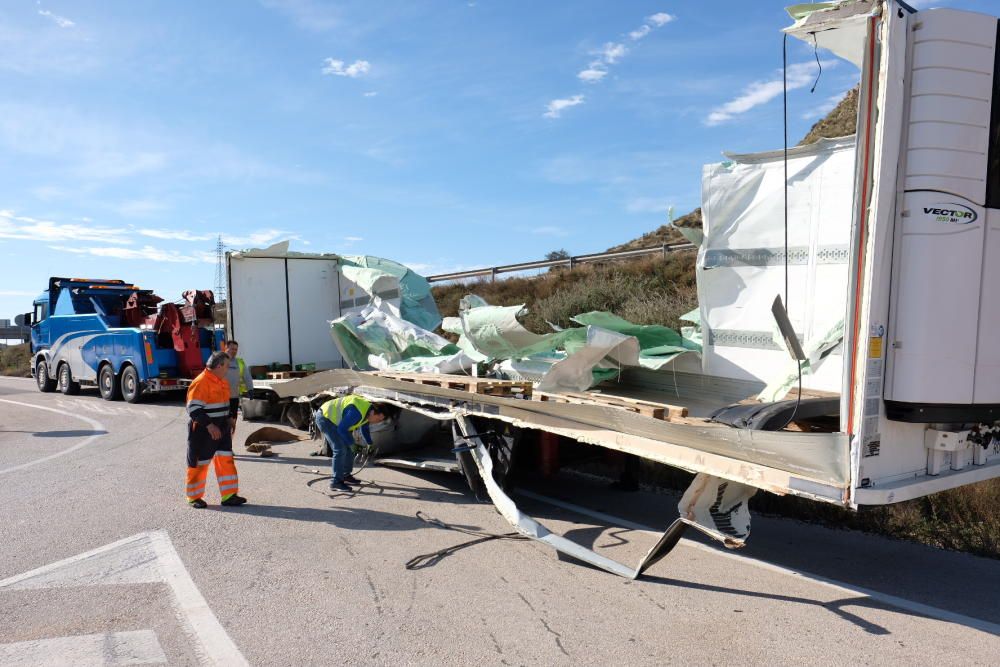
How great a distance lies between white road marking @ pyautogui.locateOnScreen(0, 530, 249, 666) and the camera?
3.91 m

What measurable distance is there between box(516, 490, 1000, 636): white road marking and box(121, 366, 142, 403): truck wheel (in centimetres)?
1213

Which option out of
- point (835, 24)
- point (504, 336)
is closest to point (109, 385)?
point (504, 336)

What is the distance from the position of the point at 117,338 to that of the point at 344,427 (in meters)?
10.8

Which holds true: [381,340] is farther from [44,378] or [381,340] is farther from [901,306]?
[44,378]

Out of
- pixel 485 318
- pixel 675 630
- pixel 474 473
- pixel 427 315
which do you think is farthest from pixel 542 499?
pixel 427 315

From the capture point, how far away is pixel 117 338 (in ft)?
52.1

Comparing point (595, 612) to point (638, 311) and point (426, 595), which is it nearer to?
point (426, 595)

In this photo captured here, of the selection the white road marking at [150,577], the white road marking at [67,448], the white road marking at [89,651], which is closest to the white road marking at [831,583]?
the white road marking at [150,577]

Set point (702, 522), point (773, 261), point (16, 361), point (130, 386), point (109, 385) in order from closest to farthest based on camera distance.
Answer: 1. point (702, 522)
2. point (773, 261)
3. point (130, 386)
4. point (109, 385)
5. point (16, 361)

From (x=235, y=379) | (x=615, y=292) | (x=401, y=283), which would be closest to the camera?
(x=235, y=379)

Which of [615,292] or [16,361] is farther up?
[615,292]

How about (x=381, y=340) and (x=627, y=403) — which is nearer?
(x=627, y=403)

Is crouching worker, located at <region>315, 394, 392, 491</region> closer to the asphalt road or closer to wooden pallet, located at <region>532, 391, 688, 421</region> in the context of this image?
the asphalt road

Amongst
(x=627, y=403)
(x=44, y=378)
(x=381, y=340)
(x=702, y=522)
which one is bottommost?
(x=44, y=378)
